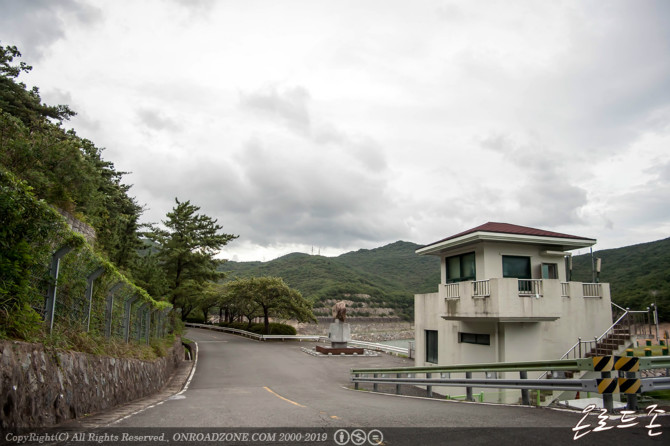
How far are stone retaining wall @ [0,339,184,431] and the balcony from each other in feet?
40.0

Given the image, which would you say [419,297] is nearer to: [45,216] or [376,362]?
[376,362]

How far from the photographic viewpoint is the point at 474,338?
18.5m

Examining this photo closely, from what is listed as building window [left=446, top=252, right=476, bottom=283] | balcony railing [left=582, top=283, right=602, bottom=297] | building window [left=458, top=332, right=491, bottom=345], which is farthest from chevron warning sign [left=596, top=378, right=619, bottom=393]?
balcony railing [left=582, top=283, right=602, bottom=297]

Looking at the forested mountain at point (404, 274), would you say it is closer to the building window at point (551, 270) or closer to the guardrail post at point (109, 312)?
the building window at point (551, 270)

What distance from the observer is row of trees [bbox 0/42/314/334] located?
15586mm

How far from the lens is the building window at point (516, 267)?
18.6m

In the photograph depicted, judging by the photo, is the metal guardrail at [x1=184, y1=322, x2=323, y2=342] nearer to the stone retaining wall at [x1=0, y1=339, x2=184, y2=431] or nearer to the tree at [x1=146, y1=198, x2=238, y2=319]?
the tree at [x1=146, y1=198, x2=238, y2=319]

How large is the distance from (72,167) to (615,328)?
70.9 feet

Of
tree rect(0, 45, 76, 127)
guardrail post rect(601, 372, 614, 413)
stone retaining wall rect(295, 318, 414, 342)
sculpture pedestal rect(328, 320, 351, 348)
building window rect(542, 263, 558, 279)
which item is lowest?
stone retaining wall rect(295, 318, 414, 342)

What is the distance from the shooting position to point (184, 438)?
5773 millimetres

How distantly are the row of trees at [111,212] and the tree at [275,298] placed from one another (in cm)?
10

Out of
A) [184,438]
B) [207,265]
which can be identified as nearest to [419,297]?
[184,438]

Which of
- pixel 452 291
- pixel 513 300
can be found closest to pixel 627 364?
pixel 513 300

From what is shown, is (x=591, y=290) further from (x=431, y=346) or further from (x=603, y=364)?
(x=603, y=364)
